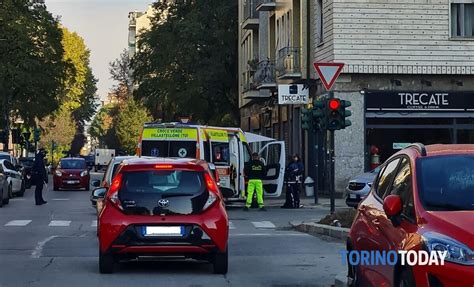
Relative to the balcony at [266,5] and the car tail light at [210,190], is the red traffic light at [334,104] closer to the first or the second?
the car tail light at [210,190]

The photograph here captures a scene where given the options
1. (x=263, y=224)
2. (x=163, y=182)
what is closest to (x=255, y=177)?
(x=263, y=224)

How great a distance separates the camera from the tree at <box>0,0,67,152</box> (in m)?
51.3

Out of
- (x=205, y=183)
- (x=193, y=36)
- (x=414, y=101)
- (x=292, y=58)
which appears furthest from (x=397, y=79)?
(x=205, y=183)

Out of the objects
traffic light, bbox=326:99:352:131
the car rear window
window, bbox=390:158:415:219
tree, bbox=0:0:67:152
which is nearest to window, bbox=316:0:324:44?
traffic light, bbox=326:99:352:131

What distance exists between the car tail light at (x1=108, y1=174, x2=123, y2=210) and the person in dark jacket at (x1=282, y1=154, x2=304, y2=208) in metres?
16.7

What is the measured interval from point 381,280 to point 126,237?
4797mm

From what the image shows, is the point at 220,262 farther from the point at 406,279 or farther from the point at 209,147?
the point at 209,147

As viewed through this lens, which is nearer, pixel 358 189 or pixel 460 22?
pixel 358 189

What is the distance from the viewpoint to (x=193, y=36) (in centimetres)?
4888

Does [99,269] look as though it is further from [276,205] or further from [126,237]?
[276,205]

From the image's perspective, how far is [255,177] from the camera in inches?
1104

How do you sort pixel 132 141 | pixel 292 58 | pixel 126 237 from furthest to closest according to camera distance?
pixel 132 141 → pixel 292 58 → pixel 126 237

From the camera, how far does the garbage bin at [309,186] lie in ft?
113

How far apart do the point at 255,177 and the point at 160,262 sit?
13877 millimetres
